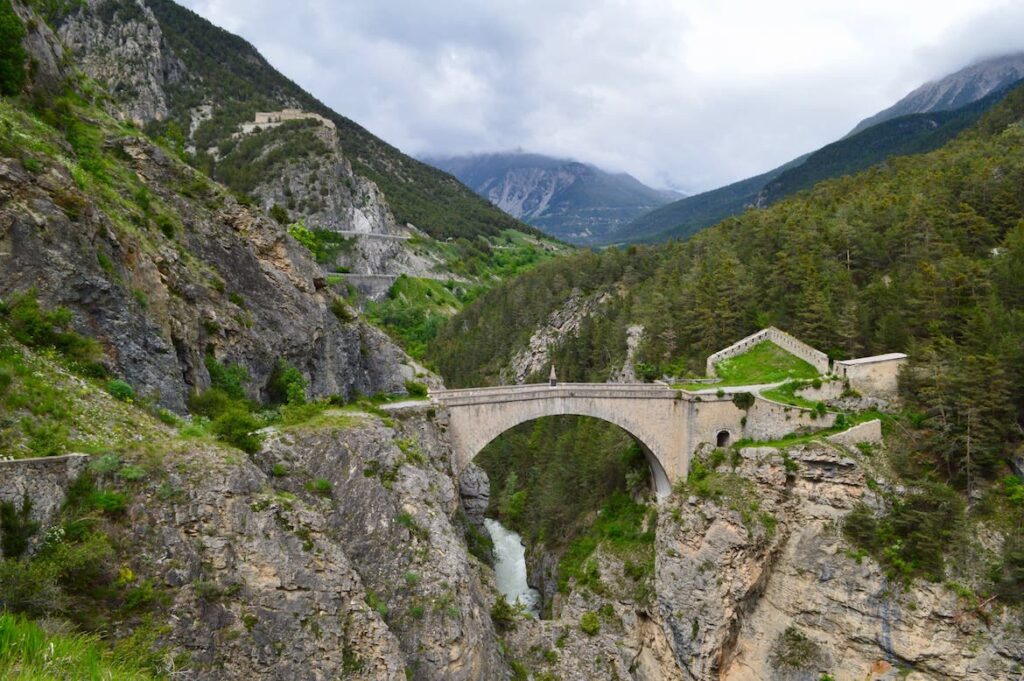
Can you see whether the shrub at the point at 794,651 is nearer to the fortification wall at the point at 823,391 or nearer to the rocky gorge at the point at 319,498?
the rocky gorge at the point at 319,498

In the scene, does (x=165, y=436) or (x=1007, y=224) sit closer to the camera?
(x=165, y=436)

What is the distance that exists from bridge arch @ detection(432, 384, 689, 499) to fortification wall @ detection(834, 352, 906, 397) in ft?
33.9

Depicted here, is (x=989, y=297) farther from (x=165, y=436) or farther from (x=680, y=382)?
(x=165, y=436)

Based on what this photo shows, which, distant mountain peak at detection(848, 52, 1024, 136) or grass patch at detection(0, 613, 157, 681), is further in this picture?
distant mountain peak at detection(848, 52, 1024, 136)

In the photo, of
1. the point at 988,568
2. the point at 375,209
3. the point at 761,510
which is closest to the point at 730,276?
the point at 761,510

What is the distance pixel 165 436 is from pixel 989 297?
41.4m

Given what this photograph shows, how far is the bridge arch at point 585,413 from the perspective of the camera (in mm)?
33469

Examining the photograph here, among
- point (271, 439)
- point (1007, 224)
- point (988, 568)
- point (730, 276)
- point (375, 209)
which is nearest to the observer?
point (271, 439)

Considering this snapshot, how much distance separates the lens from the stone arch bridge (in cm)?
3384

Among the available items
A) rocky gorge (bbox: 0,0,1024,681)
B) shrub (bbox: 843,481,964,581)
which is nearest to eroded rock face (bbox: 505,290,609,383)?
rocky gorge (bbox: 0,0,1024,681)

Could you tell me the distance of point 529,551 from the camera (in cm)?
4969

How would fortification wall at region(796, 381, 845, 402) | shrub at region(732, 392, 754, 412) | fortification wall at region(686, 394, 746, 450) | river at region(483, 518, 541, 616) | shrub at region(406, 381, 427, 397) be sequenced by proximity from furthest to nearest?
river at region(483, 518, 541, 616) < fortification wall at region(686, 394, 746, 450) < shrub at region(732, 392, 754, 412) < fortification wall at region(796, 381, 845, 402) < shrub at region(406, 381, 427, 397)

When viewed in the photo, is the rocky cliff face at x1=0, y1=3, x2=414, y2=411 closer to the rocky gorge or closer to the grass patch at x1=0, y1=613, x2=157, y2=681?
the rocky gorge

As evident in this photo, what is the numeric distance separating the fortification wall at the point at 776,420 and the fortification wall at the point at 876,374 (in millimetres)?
2743
